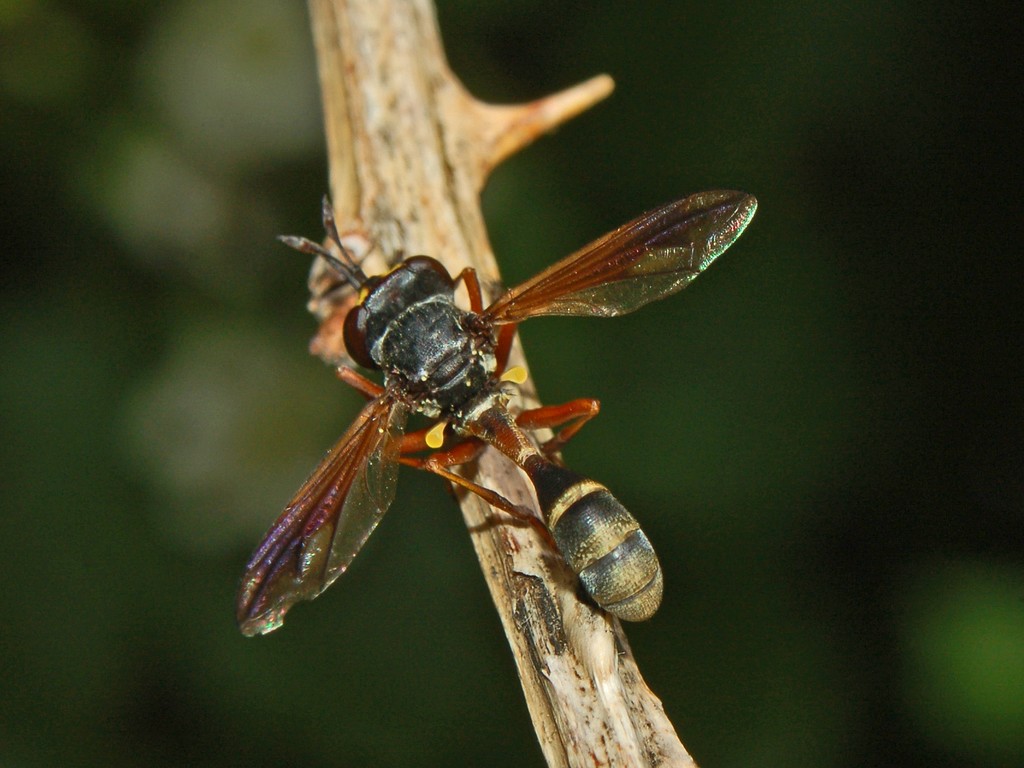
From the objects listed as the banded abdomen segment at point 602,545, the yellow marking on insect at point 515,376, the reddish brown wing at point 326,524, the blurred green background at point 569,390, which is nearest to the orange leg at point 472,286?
the yellow marking on insect at point 515,376

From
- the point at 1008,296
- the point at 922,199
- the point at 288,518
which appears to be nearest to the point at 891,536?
the point at 1008,296

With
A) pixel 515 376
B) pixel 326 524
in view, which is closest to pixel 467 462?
pixel 515 376

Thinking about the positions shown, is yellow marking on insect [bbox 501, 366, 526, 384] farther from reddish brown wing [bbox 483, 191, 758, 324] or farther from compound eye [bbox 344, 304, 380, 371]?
compound eye [bbox 344, 304, 380, 371]

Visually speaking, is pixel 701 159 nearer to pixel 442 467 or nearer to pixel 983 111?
pixel 983 111

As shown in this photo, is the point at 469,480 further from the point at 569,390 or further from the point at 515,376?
the point at 569,390

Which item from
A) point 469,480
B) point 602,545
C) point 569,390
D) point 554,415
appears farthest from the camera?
point 569,390

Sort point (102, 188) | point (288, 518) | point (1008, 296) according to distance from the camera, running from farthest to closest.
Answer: point (102, 188), point (1008, 296), point (288, 518)
